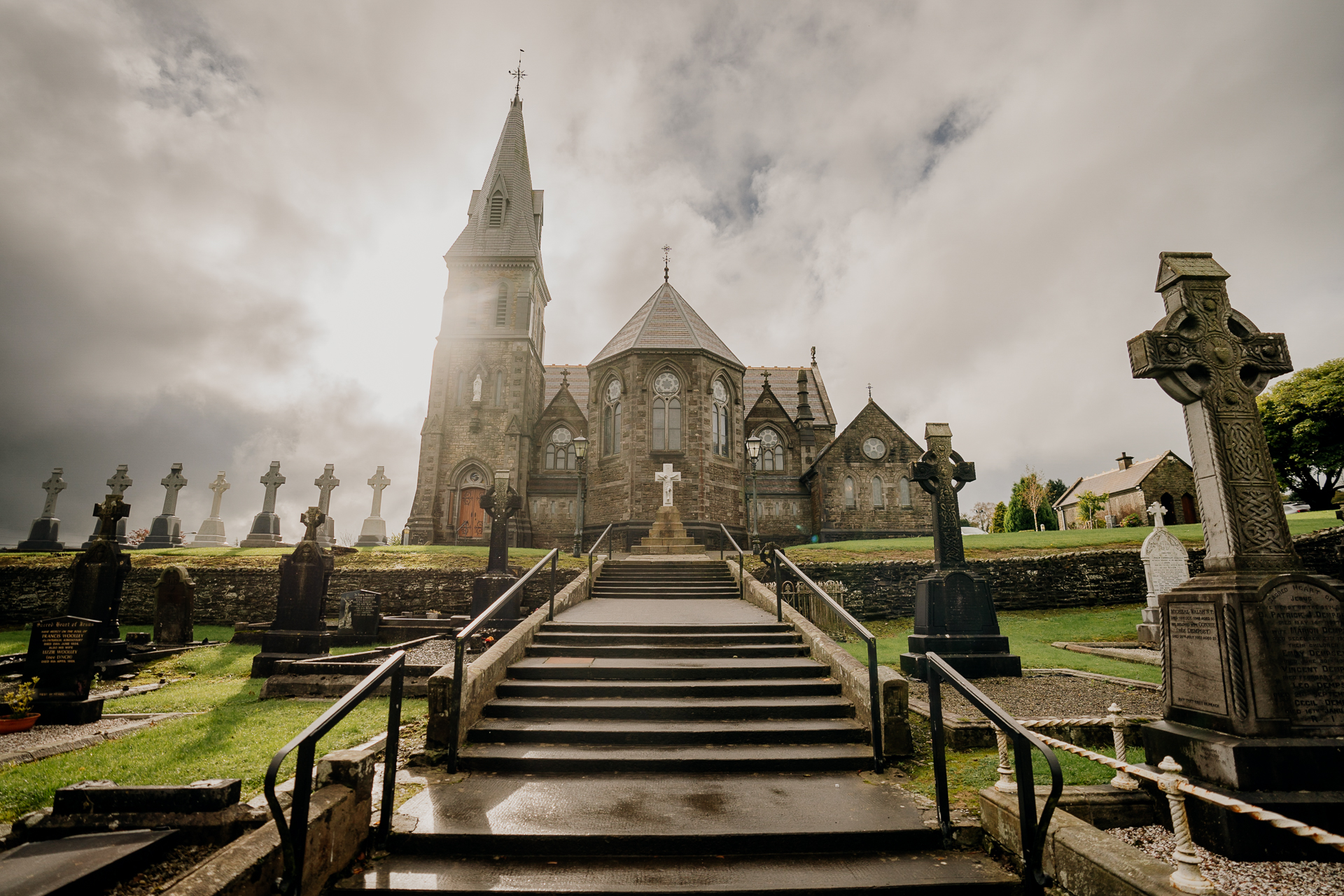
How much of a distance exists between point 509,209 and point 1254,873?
3739cm

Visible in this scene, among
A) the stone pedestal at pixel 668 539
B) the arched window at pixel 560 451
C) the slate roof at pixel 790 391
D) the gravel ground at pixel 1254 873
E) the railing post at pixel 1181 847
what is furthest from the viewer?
the slate roof at pixel 790 391

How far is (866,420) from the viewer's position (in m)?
31.1

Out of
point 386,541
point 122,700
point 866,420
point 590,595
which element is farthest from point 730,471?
point 122,700

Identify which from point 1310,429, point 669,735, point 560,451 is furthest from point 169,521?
point 1310,429

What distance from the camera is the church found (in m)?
26.9

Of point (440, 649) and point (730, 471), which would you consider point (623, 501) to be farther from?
point (440, 649)

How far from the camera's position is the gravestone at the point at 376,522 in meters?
31.2

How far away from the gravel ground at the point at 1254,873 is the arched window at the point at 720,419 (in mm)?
23633

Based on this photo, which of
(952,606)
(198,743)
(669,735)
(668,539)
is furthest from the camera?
(668,539)

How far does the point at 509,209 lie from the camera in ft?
115

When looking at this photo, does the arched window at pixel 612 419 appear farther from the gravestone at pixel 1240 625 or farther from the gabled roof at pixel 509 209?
the gravestone at pixel 1240 625

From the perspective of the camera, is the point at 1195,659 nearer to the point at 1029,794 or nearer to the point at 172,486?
the point at 1029,794

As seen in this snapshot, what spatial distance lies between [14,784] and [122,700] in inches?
205

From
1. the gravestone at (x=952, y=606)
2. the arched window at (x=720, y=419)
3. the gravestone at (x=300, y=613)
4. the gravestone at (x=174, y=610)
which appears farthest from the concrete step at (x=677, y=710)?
the arched window at (x=720, y=419)
